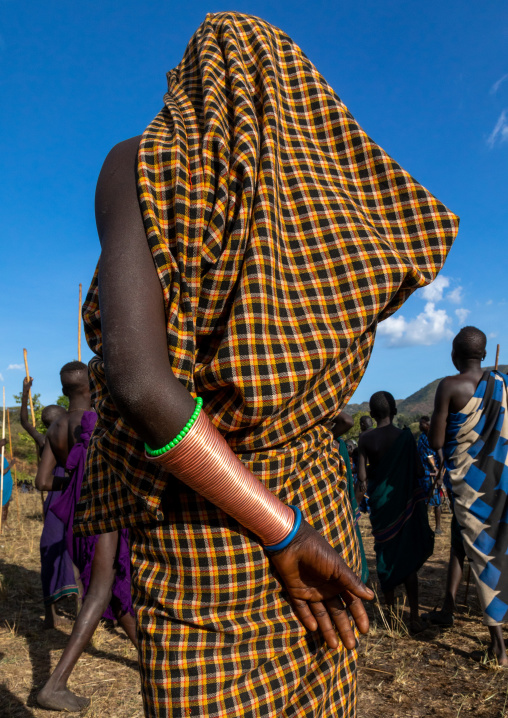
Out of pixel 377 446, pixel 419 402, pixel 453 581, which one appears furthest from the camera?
pixel 419 402

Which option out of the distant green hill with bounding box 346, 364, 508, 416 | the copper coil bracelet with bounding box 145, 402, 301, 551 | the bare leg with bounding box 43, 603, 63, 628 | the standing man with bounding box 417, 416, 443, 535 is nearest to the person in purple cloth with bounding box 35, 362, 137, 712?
the bare leg with bounding box 43, 603, 63, 628

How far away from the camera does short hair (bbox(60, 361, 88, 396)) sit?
4590mm

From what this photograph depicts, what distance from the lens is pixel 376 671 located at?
11.3 ft

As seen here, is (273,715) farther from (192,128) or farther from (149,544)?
(192,128)

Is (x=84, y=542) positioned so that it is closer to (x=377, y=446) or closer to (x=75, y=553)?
(x=75, y=553)

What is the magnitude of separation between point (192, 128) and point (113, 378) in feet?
1.62

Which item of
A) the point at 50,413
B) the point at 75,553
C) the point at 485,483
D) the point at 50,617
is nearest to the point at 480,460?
the point at 485,483

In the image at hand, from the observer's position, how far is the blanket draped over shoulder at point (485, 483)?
347cm

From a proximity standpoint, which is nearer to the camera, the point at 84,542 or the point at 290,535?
the point at 290,535

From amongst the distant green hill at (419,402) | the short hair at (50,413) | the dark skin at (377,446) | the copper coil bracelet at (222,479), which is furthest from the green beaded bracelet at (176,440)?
the distant green hill at (419,402)

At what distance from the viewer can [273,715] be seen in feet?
3.25

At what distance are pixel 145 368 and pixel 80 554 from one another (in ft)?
12.2

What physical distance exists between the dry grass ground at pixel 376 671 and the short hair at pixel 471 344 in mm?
2033

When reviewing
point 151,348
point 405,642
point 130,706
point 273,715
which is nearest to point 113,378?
point 151,348
